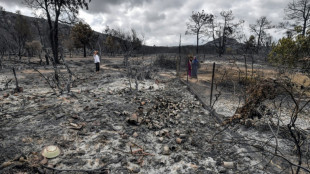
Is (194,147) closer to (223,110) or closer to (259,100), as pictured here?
(259,100)

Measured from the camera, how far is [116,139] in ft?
9.34

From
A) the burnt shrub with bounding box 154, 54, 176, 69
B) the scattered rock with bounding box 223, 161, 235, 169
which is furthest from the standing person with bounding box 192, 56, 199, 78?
the scattered rock with bounding box 223, 161, 235, 169

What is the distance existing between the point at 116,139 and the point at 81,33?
2422cm

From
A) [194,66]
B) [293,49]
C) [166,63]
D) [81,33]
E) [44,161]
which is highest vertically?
[81,33]

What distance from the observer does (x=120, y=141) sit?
9.16 feet

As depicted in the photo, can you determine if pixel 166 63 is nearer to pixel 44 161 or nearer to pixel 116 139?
pixel 116 139

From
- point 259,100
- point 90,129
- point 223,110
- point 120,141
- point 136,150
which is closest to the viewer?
point 259,100

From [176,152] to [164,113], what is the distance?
5.07ft

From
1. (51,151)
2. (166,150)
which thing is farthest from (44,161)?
(166,150)

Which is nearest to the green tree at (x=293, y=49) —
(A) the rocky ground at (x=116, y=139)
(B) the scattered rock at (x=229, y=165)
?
(A) the rocky ground at (x=116, y=139)

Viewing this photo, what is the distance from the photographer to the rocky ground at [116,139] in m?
2.25

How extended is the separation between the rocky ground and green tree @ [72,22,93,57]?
830 inches

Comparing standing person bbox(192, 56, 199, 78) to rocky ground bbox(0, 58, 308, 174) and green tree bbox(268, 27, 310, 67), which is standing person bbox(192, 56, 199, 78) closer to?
green tree bbox(268, 27, 310, 67)

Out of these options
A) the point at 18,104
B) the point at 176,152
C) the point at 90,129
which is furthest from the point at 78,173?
the point at 18,104
